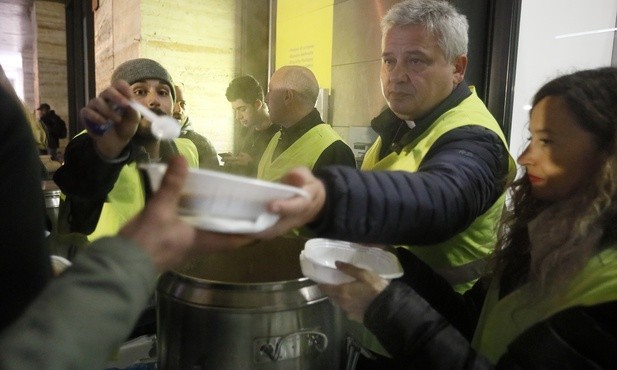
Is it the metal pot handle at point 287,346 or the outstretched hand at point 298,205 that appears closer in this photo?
the outstretched hand at point 298,205

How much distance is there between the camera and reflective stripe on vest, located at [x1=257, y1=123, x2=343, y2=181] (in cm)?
269

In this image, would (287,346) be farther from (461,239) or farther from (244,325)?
(461,239)

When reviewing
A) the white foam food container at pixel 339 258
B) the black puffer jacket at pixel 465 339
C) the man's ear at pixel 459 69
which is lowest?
the black puffer jacket at pixel 465 339

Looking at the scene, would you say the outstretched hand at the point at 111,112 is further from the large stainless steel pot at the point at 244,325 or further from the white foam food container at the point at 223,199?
the white foam food container at the point at 223,199

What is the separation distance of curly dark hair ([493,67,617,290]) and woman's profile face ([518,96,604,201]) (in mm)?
15

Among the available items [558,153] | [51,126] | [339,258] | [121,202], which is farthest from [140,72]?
[51,126]

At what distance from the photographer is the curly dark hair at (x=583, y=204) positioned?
3.25 feet

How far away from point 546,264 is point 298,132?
201cm

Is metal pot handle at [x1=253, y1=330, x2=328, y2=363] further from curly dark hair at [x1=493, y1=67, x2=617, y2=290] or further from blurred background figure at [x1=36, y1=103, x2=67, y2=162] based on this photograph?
blurred background figure at [x1=36, y1=103, x2=67, y2=162]

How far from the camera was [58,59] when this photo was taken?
350 inches

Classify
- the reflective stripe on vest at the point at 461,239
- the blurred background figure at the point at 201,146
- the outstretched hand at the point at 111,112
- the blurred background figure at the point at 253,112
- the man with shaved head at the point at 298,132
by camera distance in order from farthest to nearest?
the blurred background figure at the point at 253,112 → the blurred background figure at the point at 201,146 → the man with shaved head at the point at 298,132 → the reflective stripe on vest at the point at 461,239 → the outstretched hand at the point at 111,112

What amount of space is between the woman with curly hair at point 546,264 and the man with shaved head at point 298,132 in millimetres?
1533

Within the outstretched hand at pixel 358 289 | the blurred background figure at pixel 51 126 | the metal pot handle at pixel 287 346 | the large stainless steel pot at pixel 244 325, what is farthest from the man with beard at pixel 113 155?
the blurred background figure at pixel 51 126

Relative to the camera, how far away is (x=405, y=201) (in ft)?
3.37
